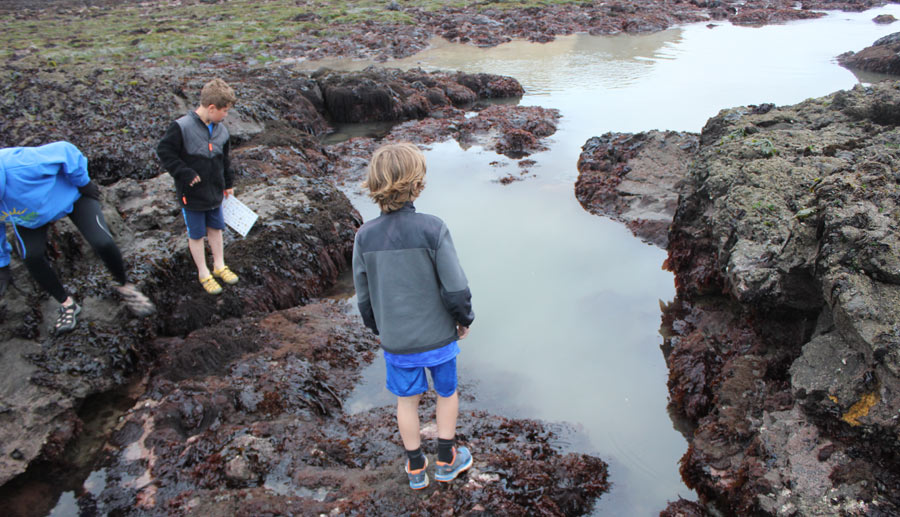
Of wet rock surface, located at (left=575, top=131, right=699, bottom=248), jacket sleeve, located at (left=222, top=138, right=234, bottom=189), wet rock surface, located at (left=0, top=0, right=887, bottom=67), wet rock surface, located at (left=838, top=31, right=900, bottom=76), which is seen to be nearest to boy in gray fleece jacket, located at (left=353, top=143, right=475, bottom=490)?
jacket sleeve, located at (left=222, top=138, right=234, bottom=189)

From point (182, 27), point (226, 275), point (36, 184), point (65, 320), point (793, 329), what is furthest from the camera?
point (182, 27)

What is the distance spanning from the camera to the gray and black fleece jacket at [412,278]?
250 centimetres

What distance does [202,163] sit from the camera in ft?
13.9

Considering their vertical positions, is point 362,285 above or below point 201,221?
above

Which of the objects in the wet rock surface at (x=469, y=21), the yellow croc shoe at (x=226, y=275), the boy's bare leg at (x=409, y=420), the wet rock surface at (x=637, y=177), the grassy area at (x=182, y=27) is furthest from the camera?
the wet rock surface at (x=469, y=21)

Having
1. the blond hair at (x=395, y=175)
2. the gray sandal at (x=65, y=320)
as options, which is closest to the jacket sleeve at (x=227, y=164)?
A: the gray sandal at (x=65, y=320)

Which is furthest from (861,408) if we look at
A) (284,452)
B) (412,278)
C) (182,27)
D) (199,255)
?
(182,27)

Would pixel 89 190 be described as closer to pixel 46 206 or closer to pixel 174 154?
pixel 46 206

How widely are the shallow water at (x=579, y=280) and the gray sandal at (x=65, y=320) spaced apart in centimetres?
228

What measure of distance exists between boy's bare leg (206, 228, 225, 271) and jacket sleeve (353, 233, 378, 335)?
265 cm

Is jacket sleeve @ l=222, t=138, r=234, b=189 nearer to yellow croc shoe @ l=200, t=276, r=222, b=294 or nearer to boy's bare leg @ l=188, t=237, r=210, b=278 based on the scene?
boy's bare leg @ l=188, t=237, r=210, b=278

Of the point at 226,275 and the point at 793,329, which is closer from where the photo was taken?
the point at 793,329

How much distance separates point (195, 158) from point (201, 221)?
0.63 metres

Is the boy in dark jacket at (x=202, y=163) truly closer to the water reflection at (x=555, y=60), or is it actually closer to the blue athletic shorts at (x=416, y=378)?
the blue athletic shorts at (x=416, y=378)
